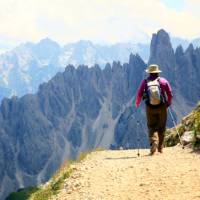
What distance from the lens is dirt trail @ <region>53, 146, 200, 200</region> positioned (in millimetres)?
13133

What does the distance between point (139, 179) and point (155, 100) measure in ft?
16.9

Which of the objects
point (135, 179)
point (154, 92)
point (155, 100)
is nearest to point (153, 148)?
point (155, 100)

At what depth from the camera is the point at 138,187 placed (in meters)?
13.9

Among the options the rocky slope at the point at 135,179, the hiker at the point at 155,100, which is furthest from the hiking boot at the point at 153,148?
the rocky slope at the point at 135,179

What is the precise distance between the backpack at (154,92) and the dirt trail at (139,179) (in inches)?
77.9

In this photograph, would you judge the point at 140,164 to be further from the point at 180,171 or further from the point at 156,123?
the point at 156,123

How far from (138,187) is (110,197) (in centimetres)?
97

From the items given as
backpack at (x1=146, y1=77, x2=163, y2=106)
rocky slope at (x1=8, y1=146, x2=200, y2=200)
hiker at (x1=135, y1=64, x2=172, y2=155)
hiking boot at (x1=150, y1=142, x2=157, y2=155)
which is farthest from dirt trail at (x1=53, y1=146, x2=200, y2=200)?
backpack at (x1=146, y1=77, x2=163, y2=106)

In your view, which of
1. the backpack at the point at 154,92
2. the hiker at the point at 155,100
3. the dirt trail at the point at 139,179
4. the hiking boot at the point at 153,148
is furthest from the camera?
the hiking boot at the point at 153,148

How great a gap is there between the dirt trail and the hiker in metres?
0.93

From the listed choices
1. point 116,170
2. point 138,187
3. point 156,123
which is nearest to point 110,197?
point 138,187

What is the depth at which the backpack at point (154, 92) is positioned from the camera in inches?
760

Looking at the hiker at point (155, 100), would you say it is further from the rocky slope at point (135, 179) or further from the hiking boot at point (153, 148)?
the rocky slope at point (135, 179)

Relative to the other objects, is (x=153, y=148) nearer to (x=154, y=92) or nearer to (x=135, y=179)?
(x=154, y=92)
